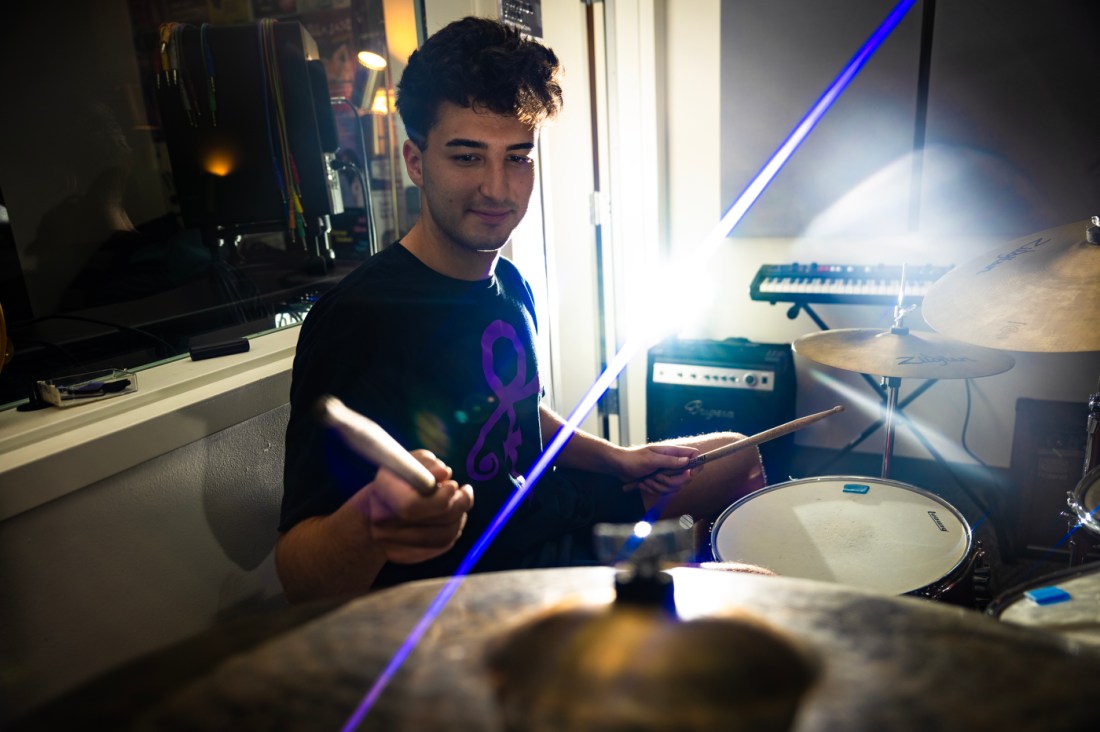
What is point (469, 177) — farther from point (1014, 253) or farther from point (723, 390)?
point (723, 390)

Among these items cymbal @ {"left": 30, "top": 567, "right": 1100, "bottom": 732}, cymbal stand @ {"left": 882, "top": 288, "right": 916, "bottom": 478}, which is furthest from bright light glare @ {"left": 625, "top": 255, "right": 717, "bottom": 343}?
cymbal @ {"left": 30, "top": 567, "right": 1100, "bottom": 732}

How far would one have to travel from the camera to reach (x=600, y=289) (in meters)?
2.93

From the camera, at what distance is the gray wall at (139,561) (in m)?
0.95

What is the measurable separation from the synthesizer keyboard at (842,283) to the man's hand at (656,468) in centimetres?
136

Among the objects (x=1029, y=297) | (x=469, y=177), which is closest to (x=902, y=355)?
(x=1029, y=297)

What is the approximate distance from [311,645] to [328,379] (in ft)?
2.15

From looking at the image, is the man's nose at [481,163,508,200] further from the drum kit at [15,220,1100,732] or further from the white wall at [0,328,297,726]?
Result: the drum kit at [15,220,1100,732]

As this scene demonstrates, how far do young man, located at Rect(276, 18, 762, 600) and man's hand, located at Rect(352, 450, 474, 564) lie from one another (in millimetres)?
164

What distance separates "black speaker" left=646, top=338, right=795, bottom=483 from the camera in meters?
2.67

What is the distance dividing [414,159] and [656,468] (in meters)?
0.86

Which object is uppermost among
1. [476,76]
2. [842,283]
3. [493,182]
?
[476,76]

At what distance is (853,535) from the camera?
1.27 metres

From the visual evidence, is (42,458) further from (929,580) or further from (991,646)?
(929,580)

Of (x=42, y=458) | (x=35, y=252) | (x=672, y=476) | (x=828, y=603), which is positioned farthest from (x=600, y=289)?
(x=828, y=603)
